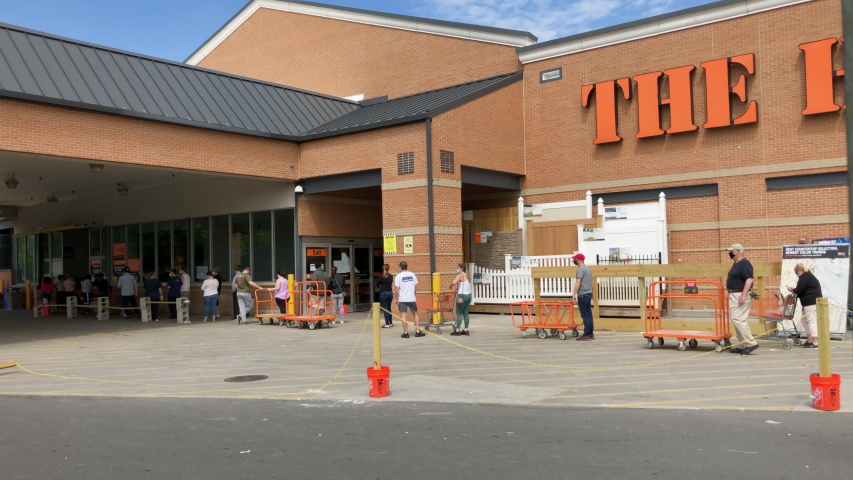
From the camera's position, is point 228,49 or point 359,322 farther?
point 228,49

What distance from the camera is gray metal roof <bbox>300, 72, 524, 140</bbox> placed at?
65.5ft

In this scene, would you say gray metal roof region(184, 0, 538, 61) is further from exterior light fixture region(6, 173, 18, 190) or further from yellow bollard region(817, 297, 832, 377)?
yellow bollard region(817, 297, 832, 377)

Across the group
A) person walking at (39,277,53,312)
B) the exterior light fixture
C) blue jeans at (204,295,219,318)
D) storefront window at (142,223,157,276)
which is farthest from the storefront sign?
person walking at (39,277,53,312)

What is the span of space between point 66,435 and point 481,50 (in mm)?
19973

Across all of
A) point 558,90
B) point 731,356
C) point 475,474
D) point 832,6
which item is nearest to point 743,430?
point 475,474

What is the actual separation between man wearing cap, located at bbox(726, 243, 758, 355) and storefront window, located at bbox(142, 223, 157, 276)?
22267 mm

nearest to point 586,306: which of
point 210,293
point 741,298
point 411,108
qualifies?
point 741,298

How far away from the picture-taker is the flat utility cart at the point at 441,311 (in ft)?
56.0

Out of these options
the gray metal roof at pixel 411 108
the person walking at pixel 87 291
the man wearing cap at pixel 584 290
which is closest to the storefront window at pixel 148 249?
the person walking at pixel 87 291

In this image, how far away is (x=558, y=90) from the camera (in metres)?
22.2

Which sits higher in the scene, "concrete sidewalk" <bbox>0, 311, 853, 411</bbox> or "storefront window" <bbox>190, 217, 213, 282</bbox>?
"storefront window" <bbox>190, 217, 213, 282</bbox>

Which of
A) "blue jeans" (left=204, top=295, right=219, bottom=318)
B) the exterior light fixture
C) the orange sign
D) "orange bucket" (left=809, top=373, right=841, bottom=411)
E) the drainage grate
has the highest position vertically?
the orange sign

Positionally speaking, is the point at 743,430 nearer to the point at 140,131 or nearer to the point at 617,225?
the point at 617,225

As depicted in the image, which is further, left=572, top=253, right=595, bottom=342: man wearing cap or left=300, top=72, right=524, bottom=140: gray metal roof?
left=300, top=72, right=524, bottom=140: gray metal roof
